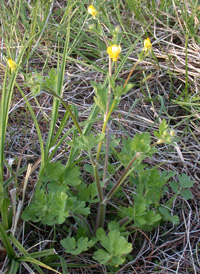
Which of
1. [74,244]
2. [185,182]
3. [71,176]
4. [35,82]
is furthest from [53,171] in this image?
[185,182]

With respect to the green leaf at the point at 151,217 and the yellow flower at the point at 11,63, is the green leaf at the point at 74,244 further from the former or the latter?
the yellow flower at the point at 11,63

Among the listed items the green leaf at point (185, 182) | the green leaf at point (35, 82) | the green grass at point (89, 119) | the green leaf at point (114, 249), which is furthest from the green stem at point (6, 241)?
the green leaf at point (185, 182)

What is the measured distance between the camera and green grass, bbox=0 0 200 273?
1193 mm

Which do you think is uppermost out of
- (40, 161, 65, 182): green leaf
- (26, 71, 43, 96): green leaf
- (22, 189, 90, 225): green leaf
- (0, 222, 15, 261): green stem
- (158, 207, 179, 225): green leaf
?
(26, 71, 43, 96): green leaf

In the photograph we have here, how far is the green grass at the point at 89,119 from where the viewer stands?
1.19 meters

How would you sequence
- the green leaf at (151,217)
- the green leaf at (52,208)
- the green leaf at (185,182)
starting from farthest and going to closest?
the green leaf at (185,182) → the green leaf at (151,217) → the green leaf at (52,208)

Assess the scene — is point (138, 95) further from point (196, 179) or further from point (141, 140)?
point (141, 140)

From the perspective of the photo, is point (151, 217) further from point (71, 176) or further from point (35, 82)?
point (35, 82)

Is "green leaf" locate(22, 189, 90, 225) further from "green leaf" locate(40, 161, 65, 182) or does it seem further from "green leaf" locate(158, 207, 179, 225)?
"green leaf" locate(158, 207, 179, 225)

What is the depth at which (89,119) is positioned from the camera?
1.33 m

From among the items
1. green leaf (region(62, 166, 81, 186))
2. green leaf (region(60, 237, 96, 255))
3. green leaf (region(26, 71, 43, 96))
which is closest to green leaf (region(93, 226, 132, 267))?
green leaf (region(60, 237, 96, 255))

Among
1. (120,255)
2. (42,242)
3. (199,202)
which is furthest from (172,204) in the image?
(42,242)

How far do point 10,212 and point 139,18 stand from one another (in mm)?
1574

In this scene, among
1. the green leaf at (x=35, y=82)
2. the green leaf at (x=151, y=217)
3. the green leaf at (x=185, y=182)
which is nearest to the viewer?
the green leaf at (x=35, y=82)
